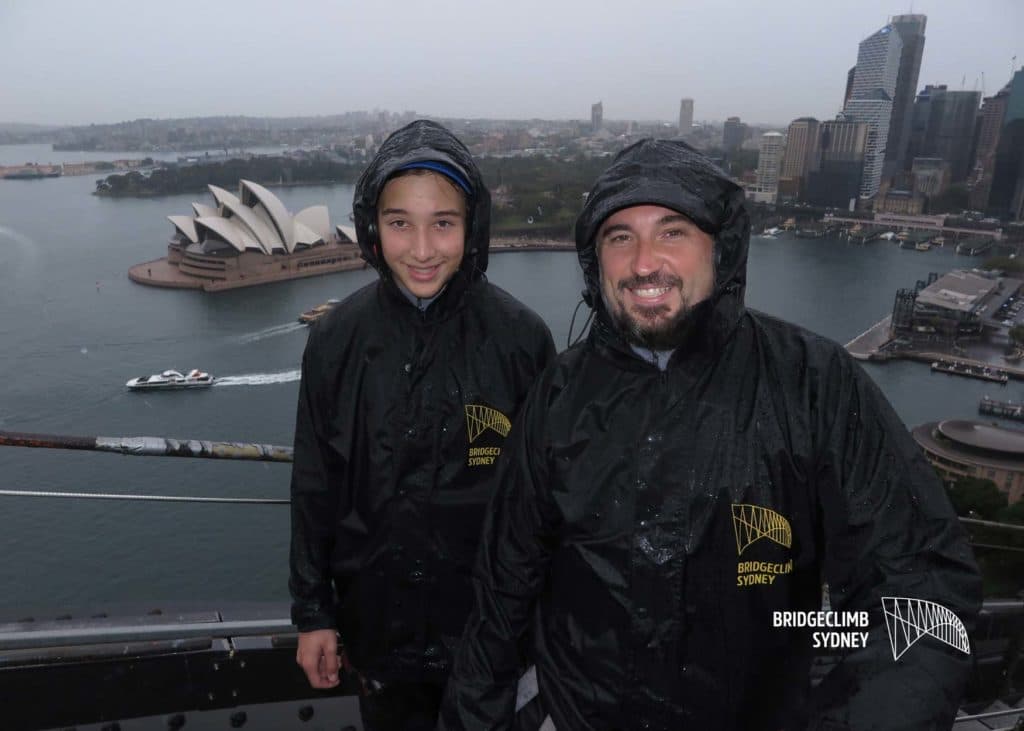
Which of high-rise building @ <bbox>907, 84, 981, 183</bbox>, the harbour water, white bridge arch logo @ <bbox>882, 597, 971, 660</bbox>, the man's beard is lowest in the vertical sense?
the harbour water

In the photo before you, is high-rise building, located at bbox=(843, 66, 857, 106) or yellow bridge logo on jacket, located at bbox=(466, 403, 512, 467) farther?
high-rise building, located at bbox=(843, 66, 857, 106)

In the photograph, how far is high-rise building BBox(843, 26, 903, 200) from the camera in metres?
24.9

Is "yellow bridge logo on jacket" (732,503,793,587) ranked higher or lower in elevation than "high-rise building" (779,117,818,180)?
lower

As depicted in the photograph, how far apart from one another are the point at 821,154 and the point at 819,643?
26.8 meters

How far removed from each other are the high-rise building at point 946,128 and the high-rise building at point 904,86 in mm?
483

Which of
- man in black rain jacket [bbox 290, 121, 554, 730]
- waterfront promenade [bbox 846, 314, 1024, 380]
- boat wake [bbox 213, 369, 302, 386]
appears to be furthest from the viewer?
waterfront promenade [bbox 846, 314, 1024, 380]

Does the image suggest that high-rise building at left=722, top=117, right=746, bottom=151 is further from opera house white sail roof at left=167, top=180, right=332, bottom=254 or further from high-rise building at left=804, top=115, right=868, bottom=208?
opera house white sail roof at left=167, top=180, right=332, bottom=254

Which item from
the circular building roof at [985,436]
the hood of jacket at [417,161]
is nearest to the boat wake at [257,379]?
the circular building roof at [985,436]

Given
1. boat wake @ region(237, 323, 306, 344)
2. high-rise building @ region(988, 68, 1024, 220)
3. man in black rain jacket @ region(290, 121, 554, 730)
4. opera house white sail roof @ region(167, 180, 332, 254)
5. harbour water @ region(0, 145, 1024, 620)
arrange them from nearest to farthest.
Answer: man in black rain jacket @ region(290, 121, 554, 730)
harbour water @ region(0, 145, 1024, 620)
boat wake @ region(237, 323, 306, 344)
opera house white sail roof @ region(167, 180, 332, 254)
high-rise building @ region(988, 68, 1024, 220)

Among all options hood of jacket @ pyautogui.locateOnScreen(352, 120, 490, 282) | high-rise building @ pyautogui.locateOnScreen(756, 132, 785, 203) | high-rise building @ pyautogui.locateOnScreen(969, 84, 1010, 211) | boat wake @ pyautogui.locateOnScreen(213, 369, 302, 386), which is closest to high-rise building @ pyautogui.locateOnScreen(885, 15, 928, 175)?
high-rise building @ pyautogui.locateOnScreen(969, 84, 1010, 211)

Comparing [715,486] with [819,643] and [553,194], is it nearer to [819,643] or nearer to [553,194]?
[819,643]

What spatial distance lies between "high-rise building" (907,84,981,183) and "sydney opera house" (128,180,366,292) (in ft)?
74.7

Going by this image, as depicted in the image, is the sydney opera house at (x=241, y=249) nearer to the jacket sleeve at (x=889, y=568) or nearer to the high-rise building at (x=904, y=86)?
the jacket sleeve at (x=889, y=568)

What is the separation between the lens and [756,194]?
23719 mm
